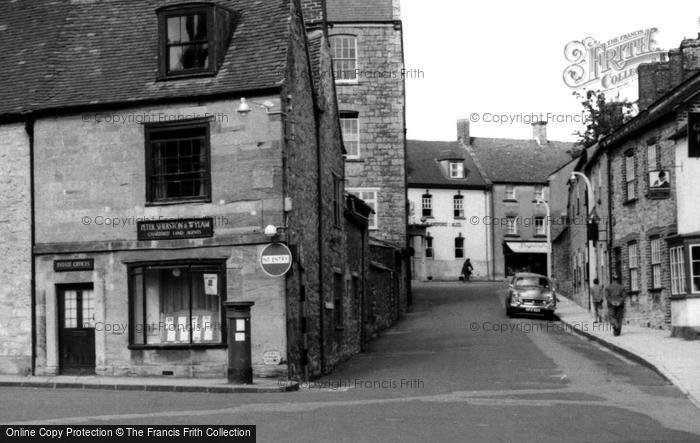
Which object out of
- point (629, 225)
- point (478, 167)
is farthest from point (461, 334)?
point (478, 167)

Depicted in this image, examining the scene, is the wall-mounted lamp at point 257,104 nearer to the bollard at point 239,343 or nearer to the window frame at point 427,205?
the bollard at point 239,343

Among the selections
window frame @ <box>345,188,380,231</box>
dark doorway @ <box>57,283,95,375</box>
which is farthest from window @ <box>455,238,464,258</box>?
dark doorway @ <box>57,283,95,375</box>

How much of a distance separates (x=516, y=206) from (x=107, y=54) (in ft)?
194

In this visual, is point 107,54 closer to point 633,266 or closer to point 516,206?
point 633,266

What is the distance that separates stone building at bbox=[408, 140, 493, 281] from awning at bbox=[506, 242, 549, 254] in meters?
1.76

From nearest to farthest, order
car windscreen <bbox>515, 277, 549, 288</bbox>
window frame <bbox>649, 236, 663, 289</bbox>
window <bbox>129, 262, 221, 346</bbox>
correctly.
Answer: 1. window <bbox>129, 262, 221, 346</bbox>
2. window frame <bbox>649, 236, 663, 289</bbox>
3. car windscreen <bbox>515, 277, 549, 288</bbox>

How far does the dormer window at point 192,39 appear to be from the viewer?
23.9m

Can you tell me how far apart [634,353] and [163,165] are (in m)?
11.7

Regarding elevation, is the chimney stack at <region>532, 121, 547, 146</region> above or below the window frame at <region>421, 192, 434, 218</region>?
above

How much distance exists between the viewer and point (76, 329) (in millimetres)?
24047

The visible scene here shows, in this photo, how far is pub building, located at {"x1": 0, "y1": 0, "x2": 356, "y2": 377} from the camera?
22.8m

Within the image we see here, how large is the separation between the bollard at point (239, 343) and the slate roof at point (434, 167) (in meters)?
57.8

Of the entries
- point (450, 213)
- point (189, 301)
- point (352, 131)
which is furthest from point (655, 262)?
point (450, 213)

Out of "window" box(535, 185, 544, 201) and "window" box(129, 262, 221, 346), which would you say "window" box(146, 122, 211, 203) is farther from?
"window" box(535, 185, 544, 201)
